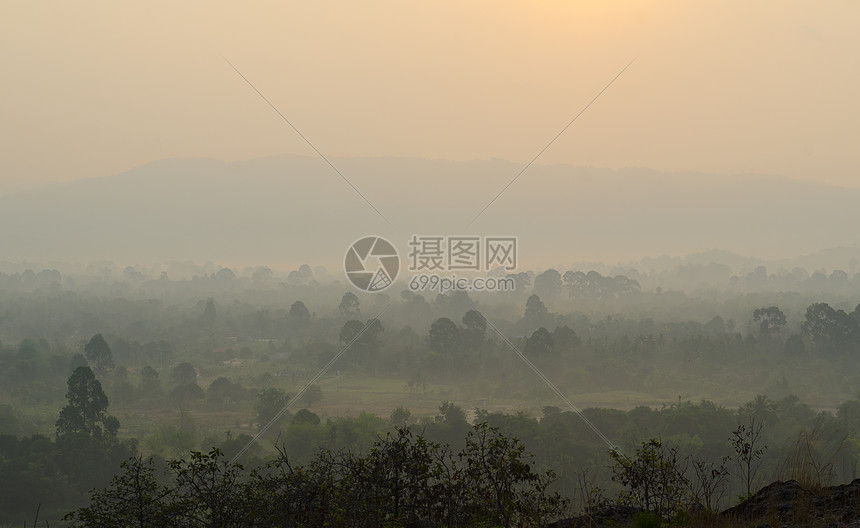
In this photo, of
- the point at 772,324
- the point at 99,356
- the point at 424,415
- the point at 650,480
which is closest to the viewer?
the point at 650,480

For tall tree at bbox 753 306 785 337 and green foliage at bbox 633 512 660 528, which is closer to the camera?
green foliage at bbox 633 512 660 528

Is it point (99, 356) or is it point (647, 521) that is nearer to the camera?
point (647, 521)

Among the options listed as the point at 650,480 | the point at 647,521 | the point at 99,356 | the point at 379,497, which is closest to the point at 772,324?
the point at 650,480

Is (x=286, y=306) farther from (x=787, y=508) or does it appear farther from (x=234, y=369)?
(x=787, y=508)

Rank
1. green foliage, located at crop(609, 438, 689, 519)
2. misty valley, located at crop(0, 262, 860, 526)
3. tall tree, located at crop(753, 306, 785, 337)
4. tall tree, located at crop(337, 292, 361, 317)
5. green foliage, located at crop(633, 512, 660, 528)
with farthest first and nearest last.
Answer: tall tree, located at crop(337, 292, 361, 317) < tall tree, located at crop(753, 306, 785, 337) < misty valley, located at crop(0, 262, 860, 526) < green foliage, located at crop(609, 438, 689, 519) < green foliage, located at crop(633, 512, 660, 528)

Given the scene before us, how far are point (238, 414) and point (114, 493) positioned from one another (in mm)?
59496

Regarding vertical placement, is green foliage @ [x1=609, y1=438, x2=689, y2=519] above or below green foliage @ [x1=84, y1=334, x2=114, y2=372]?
below

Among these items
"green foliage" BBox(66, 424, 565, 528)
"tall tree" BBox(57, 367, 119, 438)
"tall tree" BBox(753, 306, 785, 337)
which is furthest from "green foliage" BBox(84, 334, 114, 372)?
"tall tree" BBox(753, 306, 785, 337)

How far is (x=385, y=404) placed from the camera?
7612 centimetres

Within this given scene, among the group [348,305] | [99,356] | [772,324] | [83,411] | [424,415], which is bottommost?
[424,415]

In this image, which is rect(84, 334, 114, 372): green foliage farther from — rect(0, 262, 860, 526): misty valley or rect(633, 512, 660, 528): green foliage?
rect(633, 512, 660, 528): green foliage

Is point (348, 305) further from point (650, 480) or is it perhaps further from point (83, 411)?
point (650, 480)

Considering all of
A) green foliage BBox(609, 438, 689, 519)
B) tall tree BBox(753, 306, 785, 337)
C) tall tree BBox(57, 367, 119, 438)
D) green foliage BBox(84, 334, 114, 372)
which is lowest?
tall tree BBox(57, 367, 119, 438)

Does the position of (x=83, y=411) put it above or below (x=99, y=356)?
below
